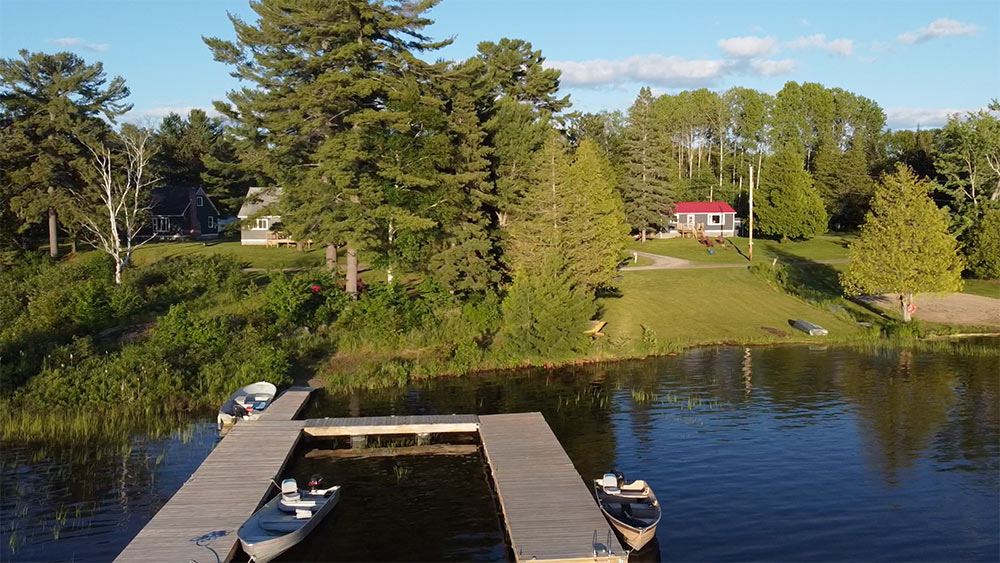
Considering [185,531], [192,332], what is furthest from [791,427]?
[192,332]

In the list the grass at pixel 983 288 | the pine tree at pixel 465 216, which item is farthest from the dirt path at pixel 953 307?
the pine tree at pixel 465 216

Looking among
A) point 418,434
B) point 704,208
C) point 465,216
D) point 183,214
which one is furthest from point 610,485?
point 704,208

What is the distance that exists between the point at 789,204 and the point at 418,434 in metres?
69.4

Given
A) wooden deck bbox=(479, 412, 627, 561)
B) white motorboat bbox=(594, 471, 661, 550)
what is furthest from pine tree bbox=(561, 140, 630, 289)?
white motorboat bbox=(594, 471, 661, 550)

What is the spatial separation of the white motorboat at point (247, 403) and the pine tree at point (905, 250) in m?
39.1

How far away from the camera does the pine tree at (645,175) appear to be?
8800 centimetres

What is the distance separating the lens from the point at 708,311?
2174 inches

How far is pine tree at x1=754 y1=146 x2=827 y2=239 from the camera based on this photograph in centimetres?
8819

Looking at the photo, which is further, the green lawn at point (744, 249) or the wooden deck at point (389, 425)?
the green lawn at point (744, 249)

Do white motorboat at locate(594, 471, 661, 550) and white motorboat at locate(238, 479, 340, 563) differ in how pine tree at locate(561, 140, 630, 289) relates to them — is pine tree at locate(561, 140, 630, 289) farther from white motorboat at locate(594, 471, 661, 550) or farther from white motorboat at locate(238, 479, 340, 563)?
white motorboat at locate(238, 479, 340, 563)

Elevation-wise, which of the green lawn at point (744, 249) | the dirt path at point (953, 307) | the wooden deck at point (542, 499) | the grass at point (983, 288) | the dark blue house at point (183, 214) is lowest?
the wooden deck at point (542, 499)

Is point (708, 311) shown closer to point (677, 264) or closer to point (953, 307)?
point (677, 264)

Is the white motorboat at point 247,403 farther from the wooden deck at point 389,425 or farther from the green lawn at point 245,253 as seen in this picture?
the green lawn at point 245,253

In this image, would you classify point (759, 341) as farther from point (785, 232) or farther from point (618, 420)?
point (785, 232)
